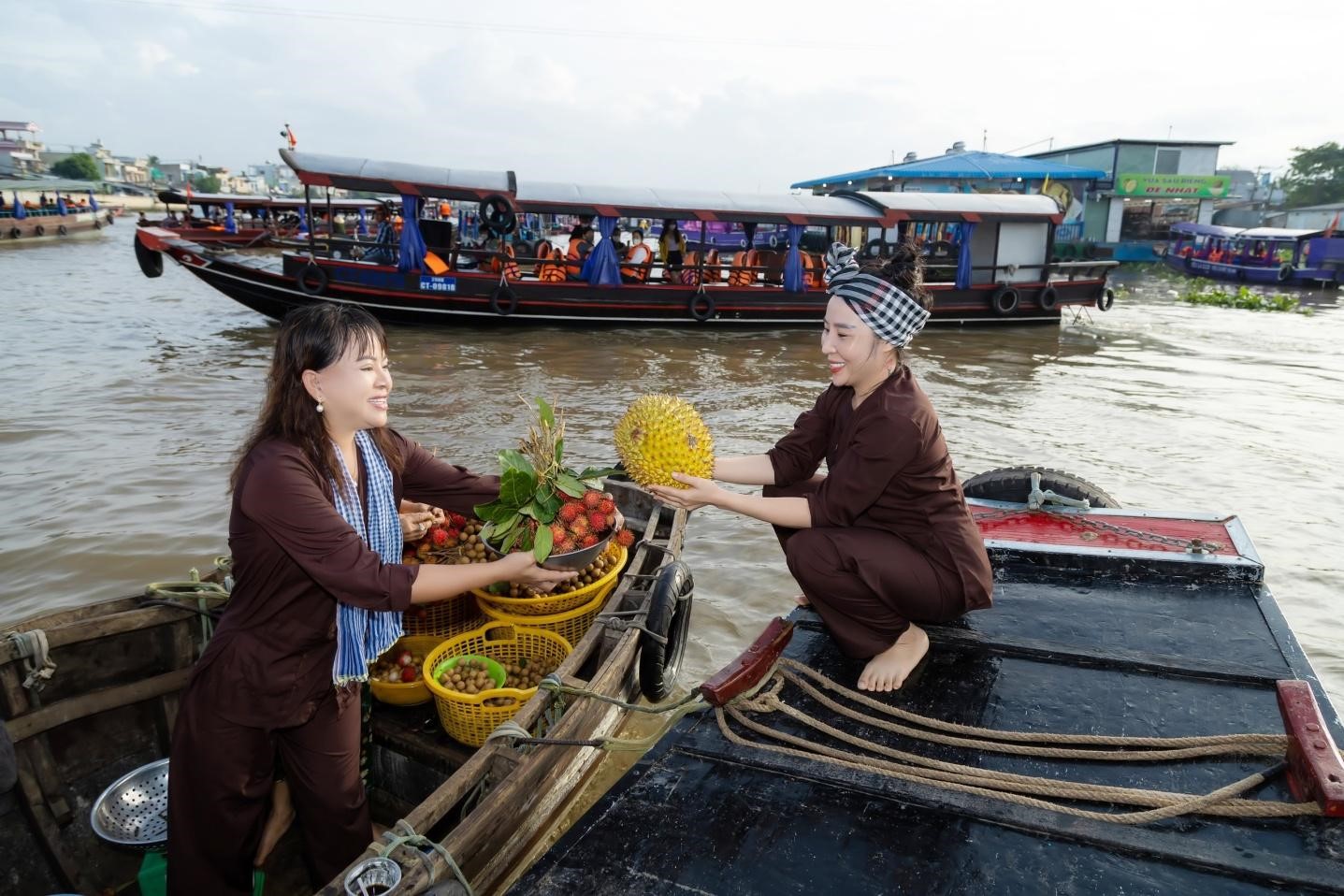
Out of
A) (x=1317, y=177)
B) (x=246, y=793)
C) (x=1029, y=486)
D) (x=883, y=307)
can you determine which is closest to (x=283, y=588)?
(x=246, y=793)

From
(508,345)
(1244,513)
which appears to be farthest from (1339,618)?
(508,345)

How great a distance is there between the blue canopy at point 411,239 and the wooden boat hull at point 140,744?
11713mm

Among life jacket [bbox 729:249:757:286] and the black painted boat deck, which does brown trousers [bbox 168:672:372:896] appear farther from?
life jacket [bbox 729:249:757:286]

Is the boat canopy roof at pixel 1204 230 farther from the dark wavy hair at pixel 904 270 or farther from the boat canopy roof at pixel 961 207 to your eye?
the dark wavy hair at pixel 904 270

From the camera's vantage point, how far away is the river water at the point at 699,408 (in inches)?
224

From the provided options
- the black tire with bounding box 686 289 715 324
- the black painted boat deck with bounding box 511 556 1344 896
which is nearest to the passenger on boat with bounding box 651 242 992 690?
the black painted boat deck with bounding box 511 556 1344 896

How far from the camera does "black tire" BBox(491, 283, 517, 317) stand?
14.1 m

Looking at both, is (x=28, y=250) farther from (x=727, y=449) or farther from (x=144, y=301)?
(x=727, y=449)

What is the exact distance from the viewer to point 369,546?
8.15 ft

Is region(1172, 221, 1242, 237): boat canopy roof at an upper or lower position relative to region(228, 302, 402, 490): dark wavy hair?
upper

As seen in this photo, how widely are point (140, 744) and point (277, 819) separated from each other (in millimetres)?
807

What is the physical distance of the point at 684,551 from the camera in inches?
243

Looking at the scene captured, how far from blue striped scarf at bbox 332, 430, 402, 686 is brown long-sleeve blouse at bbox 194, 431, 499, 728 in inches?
2.0

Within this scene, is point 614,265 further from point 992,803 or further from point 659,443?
point 992,803
